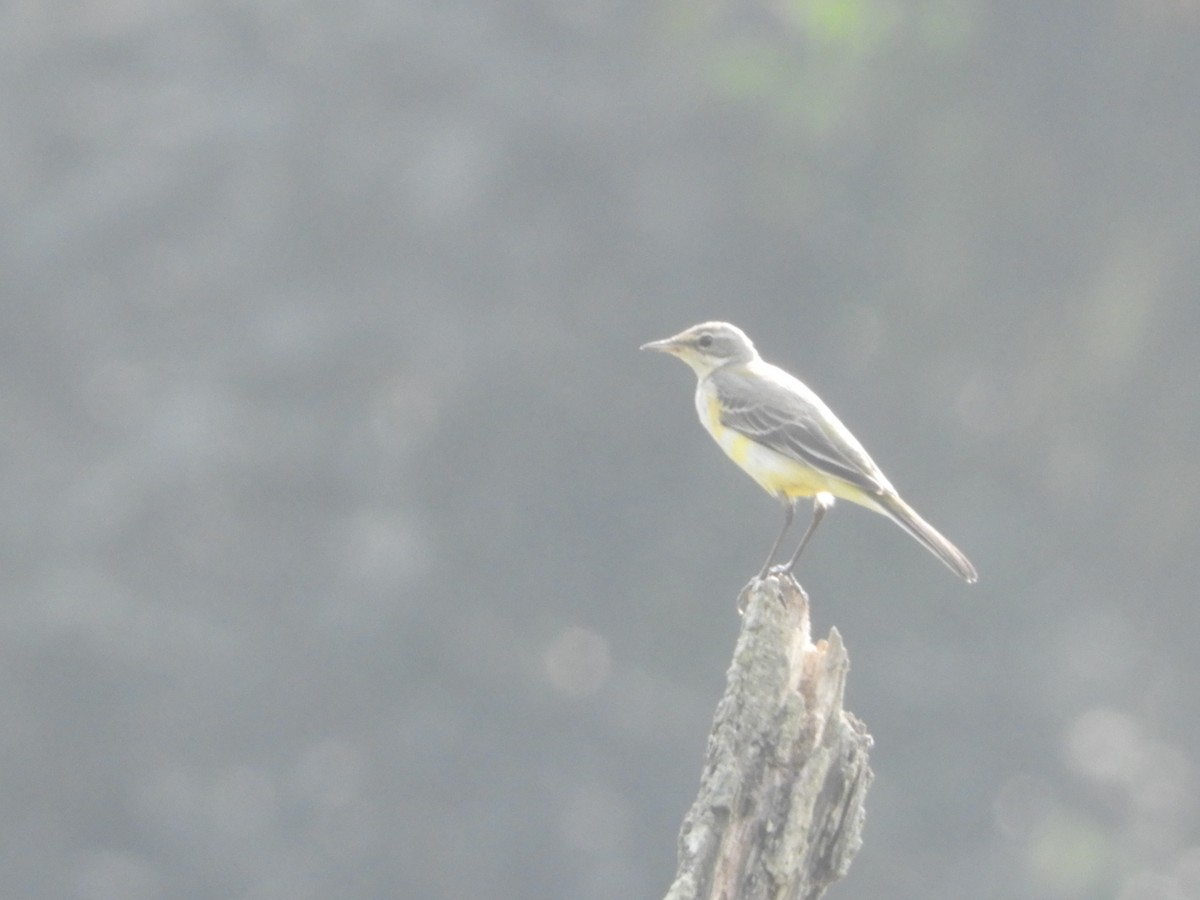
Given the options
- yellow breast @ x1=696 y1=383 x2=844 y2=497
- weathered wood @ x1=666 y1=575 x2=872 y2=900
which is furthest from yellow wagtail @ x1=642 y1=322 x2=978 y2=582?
weathered wood @ x1=666 y1=575 x2=872 y2=900

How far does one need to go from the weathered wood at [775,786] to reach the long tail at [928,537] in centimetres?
221

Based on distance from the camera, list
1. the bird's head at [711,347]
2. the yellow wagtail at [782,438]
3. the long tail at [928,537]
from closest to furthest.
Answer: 1. the long tail at [928,537]
2. the yellow wagtail at [782,438]
3. the bird's head at [711,347]

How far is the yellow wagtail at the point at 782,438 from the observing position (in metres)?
10.5

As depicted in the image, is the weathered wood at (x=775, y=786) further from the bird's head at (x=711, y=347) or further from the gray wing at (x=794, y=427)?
the bird's head at (x=711, y=347)

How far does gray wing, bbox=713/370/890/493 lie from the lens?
10547 mm

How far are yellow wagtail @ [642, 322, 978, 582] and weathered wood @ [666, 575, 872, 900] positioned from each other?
7.71 ft

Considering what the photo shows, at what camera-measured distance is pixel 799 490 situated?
10.9 meters

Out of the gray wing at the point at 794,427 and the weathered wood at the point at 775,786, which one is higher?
the gray wing at the point at 794,427

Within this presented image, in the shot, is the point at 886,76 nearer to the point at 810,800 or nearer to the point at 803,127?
the point at 803,127

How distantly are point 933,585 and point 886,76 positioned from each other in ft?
25.1

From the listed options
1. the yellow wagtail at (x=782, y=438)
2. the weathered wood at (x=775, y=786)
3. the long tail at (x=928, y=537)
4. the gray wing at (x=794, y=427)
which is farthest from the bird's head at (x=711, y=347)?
the weathered wood at (x=775, y=786)

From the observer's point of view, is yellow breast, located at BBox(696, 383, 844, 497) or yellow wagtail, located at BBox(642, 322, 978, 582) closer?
yellow wagtail, located at BBox(642, 322, 978, 582)

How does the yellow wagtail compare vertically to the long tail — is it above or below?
above

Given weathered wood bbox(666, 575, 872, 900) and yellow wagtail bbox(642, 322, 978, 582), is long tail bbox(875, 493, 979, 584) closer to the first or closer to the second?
yellow wagtail bbox(642, 322, 978, 582)
